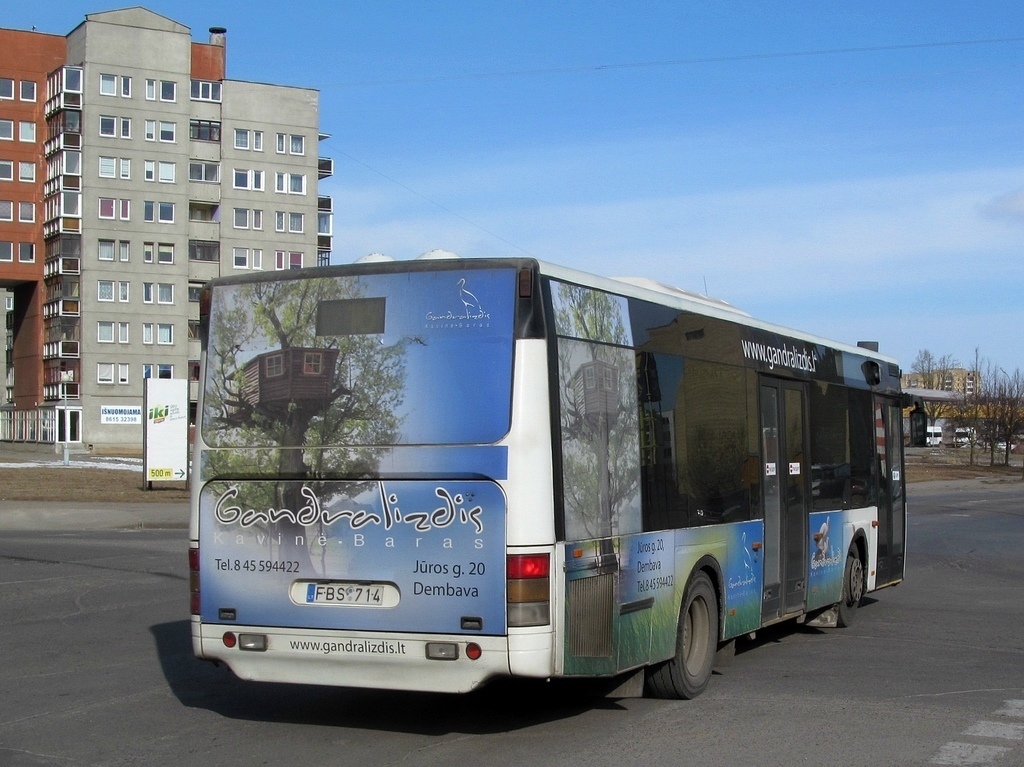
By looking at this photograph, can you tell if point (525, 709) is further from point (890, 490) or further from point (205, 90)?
point (205, 90)

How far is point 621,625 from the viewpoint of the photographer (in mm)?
7250

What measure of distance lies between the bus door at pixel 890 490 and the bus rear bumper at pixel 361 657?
24.3 feet

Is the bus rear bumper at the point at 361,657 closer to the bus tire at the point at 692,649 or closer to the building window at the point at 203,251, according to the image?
the bus tire at the point at 692,649

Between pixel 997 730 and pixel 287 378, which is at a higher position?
pixel 287 378

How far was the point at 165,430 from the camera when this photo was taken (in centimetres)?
3225

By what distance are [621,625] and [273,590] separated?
2.00 meters

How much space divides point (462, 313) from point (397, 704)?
2.90 m

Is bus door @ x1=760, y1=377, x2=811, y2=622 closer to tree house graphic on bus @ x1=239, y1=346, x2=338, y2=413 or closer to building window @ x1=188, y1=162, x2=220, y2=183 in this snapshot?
tree house graphic on bus @ x1=239, y1=346, x2=338, y2=413

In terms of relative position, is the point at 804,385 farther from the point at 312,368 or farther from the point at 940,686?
the point at 312,368

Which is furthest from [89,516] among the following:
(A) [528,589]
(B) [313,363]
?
(A) [528,589]

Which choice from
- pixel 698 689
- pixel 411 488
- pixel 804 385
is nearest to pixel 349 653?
pixel 411 488

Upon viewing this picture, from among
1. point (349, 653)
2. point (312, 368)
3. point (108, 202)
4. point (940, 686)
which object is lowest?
point (940, 686)

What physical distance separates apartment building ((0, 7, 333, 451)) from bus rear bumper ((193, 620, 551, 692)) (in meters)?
72.4

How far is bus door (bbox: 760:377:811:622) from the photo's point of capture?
983 cm
